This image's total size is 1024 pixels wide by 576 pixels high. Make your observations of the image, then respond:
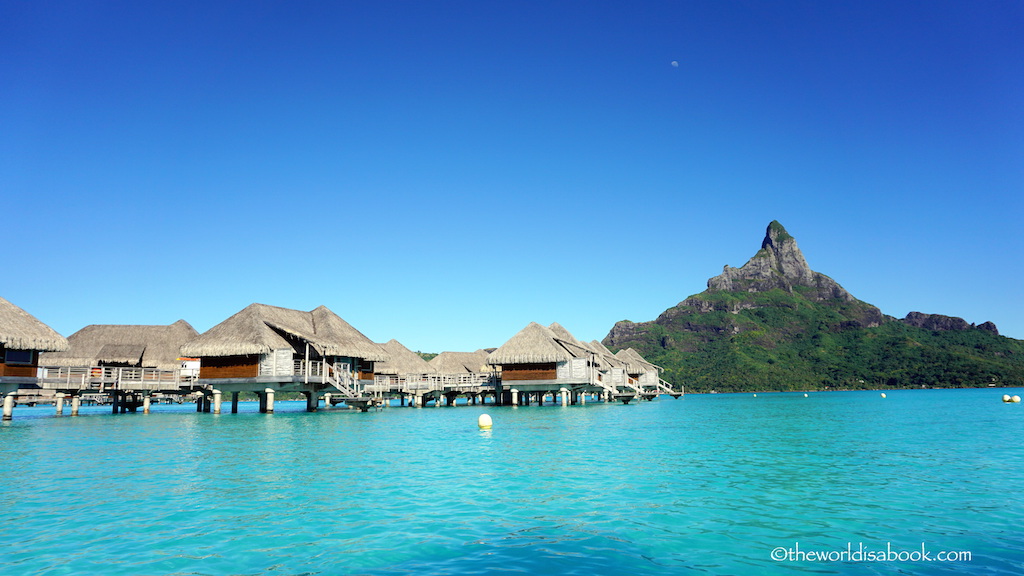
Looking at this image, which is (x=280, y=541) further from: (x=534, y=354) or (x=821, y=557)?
(x=534, y=354)

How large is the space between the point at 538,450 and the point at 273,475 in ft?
26.4

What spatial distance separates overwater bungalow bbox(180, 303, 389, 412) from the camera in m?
40.1

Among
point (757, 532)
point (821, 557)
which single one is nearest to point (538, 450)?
point (757, 532)

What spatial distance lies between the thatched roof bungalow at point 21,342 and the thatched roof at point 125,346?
18.1 meters

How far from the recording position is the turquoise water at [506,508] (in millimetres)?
8242

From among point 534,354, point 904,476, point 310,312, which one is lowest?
point 904,476

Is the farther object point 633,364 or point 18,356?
point 633,364

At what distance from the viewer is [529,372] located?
53406 mm

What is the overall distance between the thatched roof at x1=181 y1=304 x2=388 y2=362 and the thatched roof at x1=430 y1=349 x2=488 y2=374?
2383cm

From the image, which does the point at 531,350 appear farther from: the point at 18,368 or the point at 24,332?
the point at 18,368

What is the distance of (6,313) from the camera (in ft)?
109

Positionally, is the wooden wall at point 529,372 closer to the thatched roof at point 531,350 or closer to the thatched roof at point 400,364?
the thatched roof at point 531,350

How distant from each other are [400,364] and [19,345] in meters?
36.1

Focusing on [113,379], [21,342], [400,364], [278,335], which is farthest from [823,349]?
[21,342]
